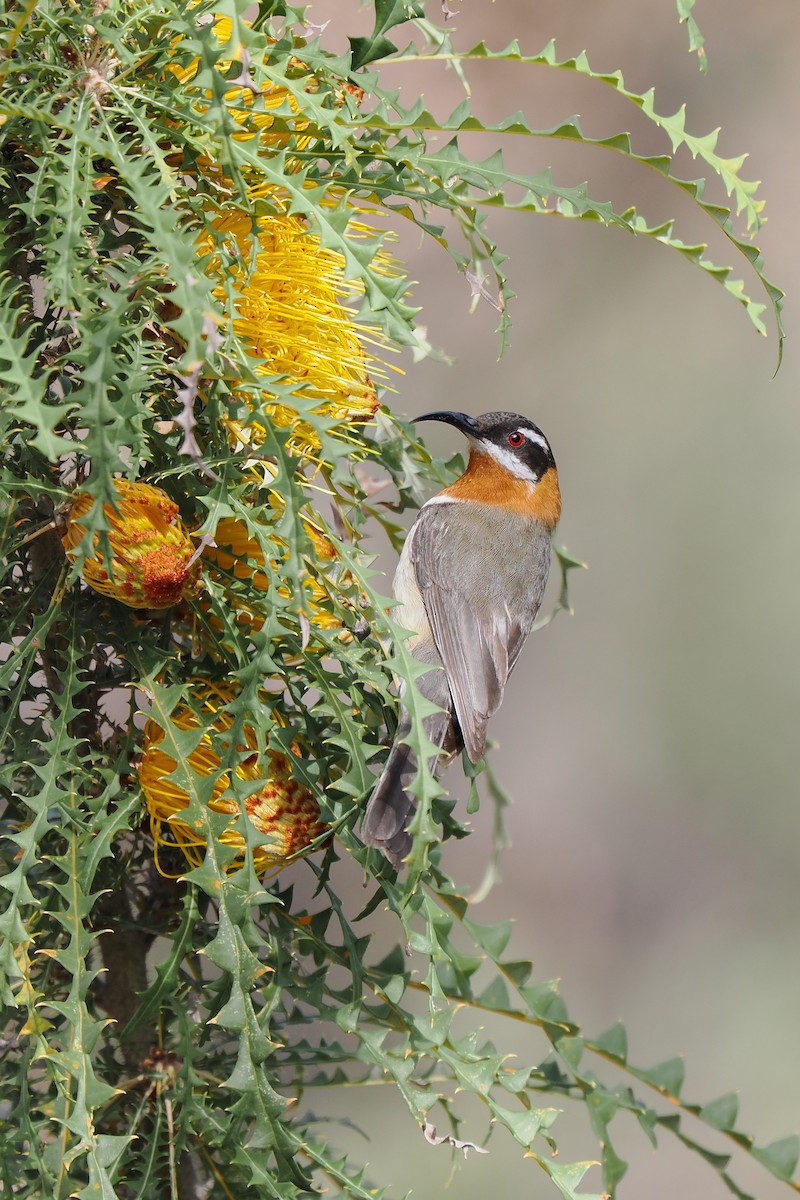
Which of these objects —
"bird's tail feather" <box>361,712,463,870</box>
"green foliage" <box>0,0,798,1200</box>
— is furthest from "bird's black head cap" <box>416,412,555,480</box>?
"green foliage" <box>0,0,798,1200</box>

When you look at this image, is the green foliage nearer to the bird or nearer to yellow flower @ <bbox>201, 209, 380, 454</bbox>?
yellow flower @ <bbox>201, 209, 380, 454</bbox>

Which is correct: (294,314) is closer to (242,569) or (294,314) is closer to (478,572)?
(242,569)

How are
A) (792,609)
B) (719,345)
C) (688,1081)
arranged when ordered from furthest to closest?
(719,345) < (792,609) < (688,1081)

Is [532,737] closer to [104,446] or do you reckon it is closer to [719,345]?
[719,345]

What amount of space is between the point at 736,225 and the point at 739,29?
1.91 m

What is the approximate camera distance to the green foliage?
1083 millimetres

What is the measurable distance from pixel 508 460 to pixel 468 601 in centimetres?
40

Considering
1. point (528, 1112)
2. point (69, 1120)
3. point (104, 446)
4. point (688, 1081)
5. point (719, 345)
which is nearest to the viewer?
point (104, 446)

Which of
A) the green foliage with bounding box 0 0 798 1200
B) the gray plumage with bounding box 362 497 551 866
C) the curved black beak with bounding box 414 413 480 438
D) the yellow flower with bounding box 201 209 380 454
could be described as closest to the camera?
the green foliage with bounding box 0 0 798 1200

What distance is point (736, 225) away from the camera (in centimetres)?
484

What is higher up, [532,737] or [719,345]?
[719,345]

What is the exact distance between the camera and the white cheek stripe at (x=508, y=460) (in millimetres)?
2568

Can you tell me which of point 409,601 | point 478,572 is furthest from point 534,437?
point 409,601

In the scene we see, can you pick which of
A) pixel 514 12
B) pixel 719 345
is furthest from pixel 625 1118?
pixel 514 12
